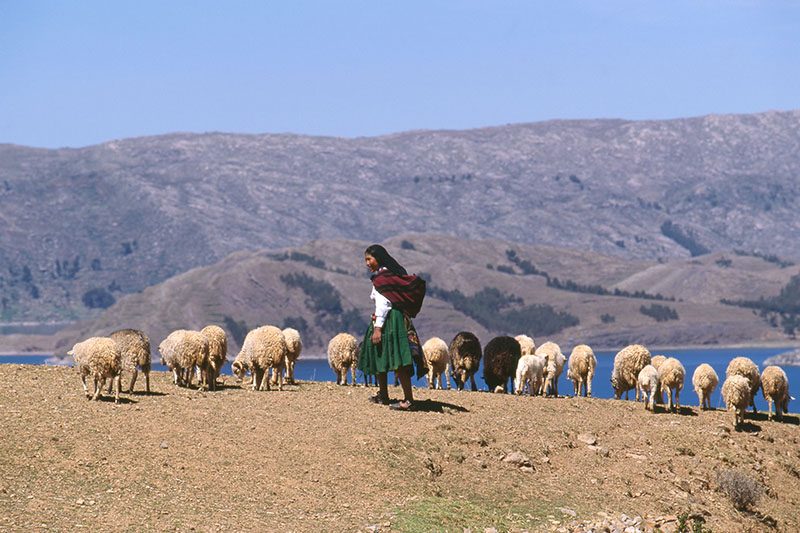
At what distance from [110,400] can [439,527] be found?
7231mm

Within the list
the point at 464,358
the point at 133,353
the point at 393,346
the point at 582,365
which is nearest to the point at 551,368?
the point at 582,365

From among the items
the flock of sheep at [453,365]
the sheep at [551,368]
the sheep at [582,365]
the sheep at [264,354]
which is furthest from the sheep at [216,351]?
the sheep at [582,365]

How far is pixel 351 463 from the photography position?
59.3ft

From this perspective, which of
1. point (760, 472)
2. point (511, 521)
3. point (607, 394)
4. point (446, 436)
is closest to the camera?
point (511, 521)

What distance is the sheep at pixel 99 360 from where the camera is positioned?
19.7m

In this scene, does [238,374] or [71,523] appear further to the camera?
[238,374]

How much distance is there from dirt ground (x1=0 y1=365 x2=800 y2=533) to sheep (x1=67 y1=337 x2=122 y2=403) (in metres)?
0.48

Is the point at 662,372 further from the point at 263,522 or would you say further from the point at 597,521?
the point at 263,522

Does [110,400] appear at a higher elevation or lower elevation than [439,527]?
higher

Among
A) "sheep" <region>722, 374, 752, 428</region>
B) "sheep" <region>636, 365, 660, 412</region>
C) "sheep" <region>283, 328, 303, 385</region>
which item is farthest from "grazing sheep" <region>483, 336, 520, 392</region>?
"sheep" <region>722, 374, 752, 428</region>

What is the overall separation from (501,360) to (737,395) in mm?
6351

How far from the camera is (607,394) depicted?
17112cm

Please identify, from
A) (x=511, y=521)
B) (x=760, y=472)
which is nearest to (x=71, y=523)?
(x=511, y=521)

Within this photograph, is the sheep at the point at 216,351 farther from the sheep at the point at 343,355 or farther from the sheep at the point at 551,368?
the sheep at the point at 551,368
